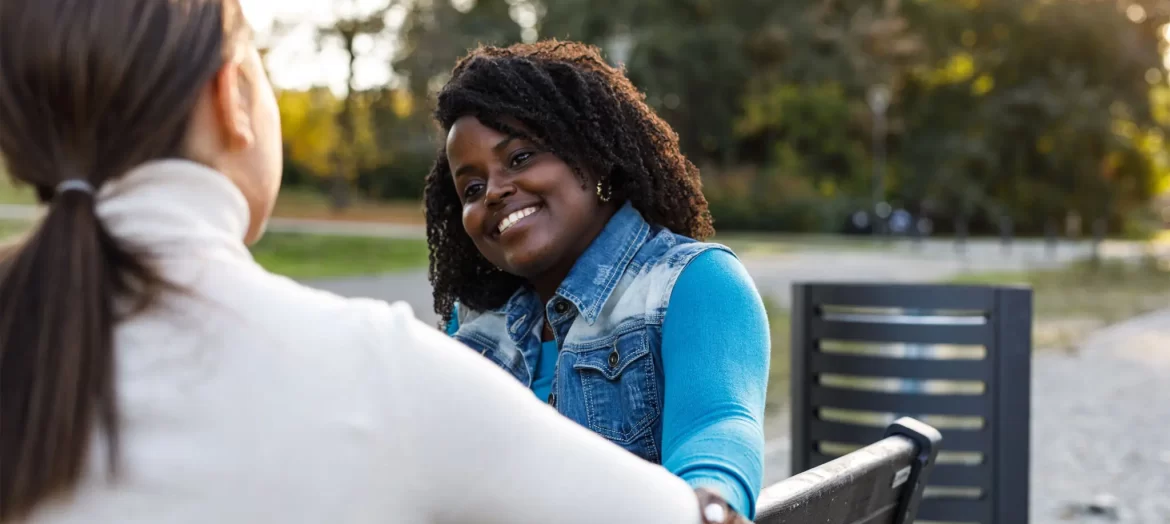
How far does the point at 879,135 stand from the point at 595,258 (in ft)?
118

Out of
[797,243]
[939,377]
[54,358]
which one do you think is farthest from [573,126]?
[797,243]

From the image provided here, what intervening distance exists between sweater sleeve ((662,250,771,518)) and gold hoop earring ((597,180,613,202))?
0.93ft

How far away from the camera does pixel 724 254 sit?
1.87 meters

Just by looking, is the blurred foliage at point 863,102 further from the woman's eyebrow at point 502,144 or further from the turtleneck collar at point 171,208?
the turtleneck collar at point 171,208

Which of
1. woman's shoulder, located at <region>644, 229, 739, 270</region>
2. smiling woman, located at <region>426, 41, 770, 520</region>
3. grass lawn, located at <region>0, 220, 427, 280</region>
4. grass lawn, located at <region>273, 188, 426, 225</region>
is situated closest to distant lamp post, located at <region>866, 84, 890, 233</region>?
grass lawn, located at <region>273, 188, 426, 225</region>

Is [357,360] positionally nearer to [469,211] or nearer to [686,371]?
[686,371]

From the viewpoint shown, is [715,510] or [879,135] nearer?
[715,510]

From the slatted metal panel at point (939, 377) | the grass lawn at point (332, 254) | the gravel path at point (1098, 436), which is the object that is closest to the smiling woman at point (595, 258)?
the slatted metal panel at point (939, 377)

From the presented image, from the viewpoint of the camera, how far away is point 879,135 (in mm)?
36281

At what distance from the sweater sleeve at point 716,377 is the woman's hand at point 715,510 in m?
0.12

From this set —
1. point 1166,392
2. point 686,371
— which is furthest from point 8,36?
point 1166,392

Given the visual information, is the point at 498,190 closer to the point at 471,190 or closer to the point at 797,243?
the point at 471,190

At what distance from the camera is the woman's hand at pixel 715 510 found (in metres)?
1.15

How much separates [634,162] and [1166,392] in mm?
6894
